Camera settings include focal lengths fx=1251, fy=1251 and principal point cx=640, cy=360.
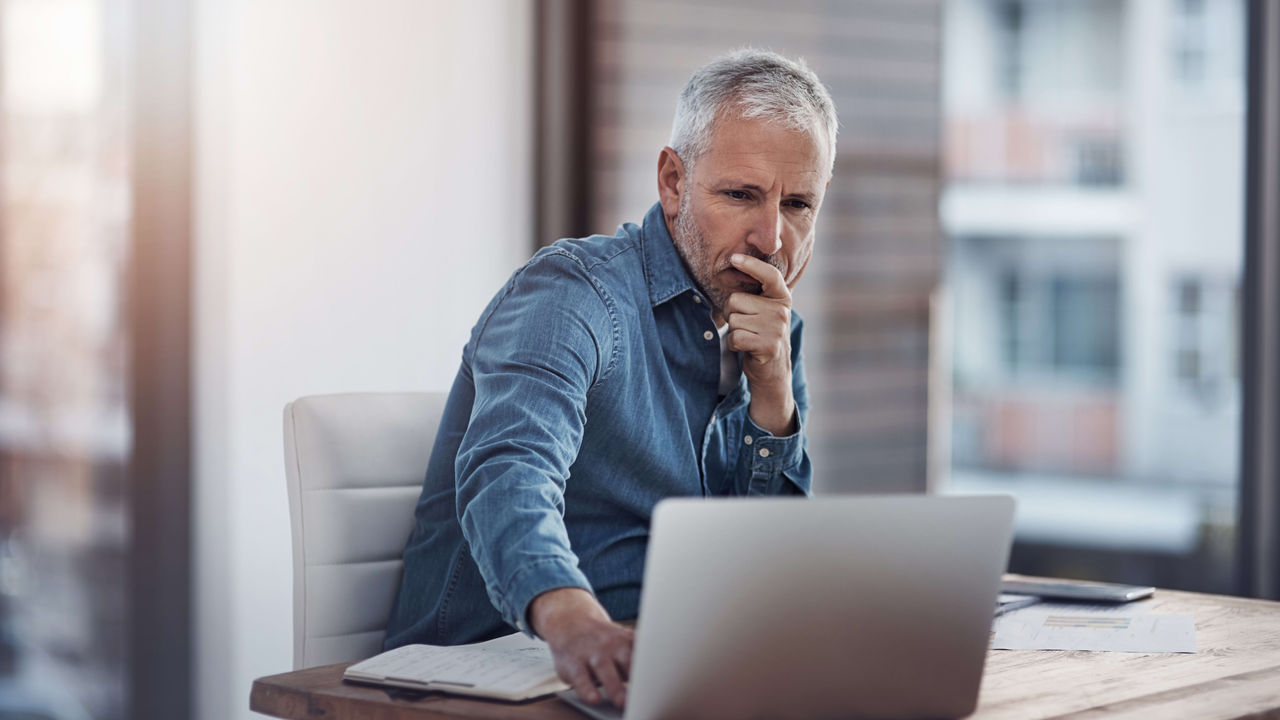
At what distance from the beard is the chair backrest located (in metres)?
0.44

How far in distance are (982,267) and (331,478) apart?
10.4m

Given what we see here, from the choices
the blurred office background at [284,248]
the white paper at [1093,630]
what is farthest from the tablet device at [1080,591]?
the blurred office background at [284,248]

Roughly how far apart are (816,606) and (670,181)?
81 cm

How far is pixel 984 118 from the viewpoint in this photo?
35.8 ft

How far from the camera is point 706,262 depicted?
5.14 feet

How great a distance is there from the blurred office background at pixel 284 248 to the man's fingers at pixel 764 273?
Result: 1.23 metres

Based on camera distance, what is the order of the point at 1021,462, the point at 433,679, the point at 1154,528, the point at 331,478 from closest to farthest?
the point at 433,679
the point at 331,478
the point at 1154,528
the point at 1021,462

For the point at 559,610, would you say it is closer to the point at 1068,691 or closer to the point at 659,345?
the point at 1068,691

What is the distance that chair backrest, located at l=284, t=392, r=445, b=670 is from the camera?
153 centimetres

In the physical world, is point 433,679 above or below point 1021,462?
above

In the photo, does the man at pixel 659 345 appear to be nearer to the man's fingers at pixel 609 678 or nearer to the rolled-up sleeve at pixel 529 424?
the rolled-up sleeve at pixel 529 424

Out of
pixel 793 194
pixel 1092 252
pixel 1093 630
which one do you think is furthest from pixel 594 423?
pixel 1092 252

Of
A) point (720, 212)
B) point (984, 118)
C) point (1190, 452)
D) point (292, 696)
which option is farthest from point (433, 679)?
Result: point (984, 118)

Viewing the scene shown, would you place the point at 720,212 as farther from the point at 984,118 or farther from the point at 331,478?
the point at 984,118
